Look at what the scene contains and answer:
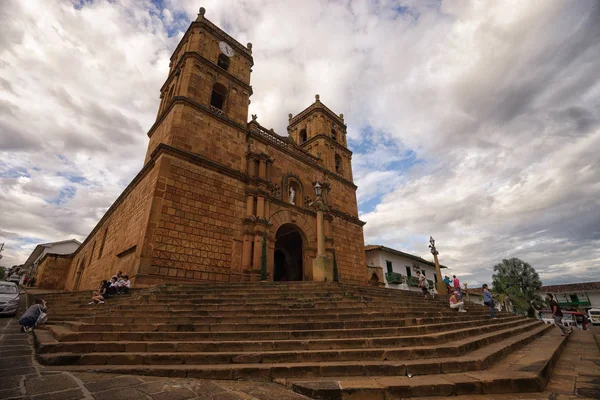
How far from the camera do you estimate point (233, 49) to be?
1833 cm

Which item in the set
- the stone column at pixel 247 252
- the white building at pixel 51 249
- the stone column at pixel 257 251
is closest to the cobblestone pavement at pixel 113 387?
the stone column at pixel 247 252

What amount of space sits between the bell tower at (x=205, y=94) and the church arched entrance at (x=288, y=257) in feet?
21.8

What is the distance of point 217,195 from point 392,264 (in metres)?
21.3

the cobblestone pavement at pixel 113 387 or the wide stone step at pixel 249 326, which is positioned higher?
the wide stone step at pixel 249 326

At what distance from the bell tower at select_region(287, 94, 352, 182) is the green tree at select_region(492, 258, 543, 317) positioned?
26.1 m

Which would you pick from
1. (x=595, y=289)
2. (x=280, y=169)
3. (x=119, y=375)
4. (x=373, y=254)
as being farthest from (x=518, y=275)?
(x=119, y=375)

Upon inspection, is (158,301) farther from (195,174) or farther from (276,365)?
(195,174)

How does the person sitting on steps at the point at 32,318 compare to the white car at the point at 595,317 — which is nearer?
the person sitting on steps at the point at 32,318

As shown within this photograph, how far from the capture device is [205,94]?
15.2 m

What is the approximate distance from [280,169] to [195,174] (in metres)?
5.73

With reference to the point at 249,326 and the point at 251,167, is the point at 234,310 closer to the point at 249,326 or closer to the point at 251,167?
the point at 249,326

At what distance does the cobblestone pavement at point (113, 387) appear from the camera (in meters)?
3.03

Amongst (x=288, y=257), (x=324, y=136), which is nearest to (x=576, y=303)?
(x=324, y=136)

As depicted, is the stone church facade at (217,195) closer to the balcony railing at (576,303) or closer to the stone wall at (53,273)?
the stone wall at (53,273)
